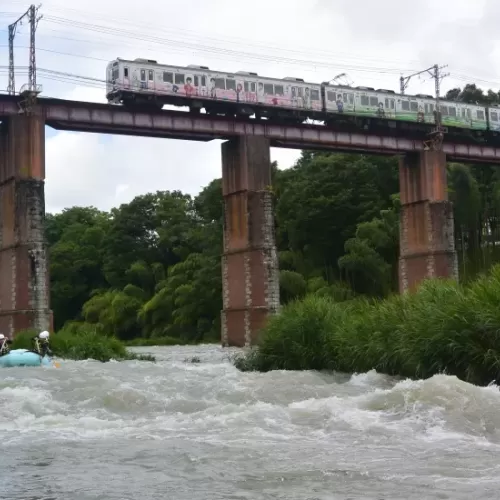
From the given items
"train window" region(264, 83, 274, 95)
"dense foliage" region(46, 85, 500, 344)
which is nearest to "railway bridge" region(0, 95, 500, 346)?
"train window" region(264, 83, 274, 95)

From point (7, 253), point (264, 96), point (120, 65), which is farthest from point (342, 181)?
point (7, 253)

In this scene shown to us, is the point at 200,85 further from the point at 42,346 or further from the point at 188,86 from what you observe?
the point at 42,346

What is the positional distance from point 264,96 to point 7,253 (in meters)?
16.1

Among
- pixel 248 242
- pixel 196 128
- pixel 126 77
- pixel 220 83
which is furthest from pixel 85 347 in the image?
pixel 220 83

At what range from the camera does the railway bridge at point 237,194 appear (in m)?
33.2

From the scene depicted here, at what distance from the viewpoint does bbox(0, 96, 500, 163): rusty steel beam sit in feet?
117

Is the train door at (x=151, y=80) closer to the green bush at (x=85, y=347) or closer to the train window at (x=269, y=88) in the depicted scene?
the train window at (x=269, y=88)

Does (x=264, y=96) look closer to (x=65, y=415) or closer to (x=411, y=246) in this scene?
(x=411, y=246)

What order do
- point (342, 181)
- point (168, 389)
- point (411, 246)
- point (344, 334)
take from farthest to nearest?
point (342, 181) → point (411, 246) → point (344, 334) → point (168, 389)

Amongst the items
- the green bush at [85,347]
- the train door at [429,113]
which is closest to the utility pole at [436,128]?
the train door at [429,113]

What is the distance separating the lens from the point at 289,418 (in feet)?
39.3

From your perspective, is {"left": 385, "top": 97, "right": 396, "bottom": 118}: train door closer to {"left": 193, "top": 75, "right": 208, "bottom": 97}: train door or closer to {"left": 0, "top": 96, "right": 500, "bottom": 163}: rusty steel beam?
{"left": 0, "top": 96, "right": 500, "bottom": 163}: rusty steel beam

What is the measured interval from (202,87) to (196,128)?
8.06 feet

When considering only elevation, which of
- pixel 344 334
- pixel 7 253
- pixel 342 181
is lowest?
pixel 344 334
